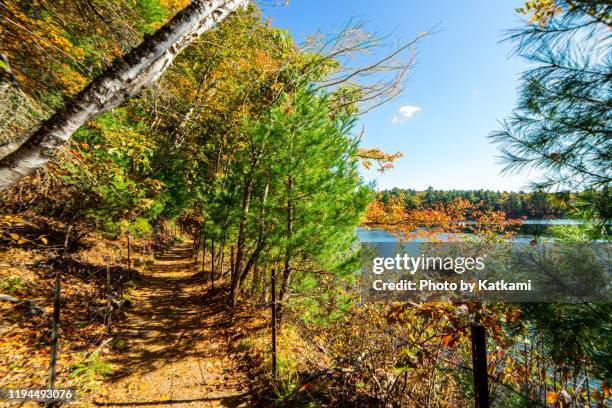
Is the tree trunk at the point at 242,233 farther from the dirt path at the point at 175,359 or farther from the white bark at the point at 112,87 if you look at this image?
the white bark at the point at 112,87

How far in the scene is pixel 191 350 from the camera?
5281 mm

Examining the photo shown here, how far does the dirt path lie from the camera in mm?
3889

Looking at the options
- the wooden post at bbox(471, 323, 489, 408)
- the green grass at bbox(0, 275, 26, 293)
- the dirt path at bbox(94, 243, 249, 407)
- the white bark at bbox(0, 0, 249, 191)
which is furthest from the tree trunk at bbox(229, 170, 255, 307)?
the wooden post at bbox(471, 323, 489, 408)

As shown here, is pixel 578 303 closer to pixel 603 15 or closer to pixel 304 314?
pixel 603 15

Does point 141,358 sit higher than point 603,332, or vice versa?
point 603,332

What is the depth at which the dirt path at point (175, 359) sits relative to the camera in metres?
3.89

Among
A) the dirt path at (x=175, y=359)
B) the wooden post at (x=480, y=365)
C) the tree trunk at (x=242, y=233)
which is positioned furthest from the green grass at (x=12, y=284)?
the wooden post at (x=480, y=365)

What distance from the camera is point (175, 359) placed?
4.94 metres

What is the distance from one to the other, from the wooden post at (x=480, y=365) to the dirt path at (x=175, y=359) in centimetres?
330

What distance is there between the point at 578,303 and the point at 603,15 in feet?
7.77

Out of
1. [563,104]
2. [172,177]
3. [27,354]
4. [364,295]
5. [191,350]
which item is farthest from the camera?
[172,177]

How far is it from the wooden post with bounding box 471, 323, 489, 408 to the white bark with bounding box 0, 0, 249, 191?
330 centimetres

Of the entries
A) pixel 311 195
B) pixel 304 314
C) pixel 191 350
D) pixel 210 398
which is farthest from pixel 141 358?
pixel 311 195

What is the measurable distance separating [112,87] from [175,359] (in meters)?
5.00
